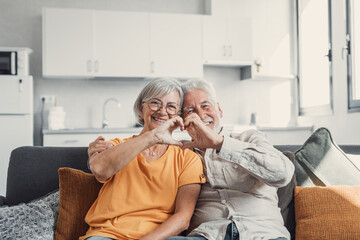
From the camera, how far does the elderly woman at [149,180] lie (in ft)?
5.07

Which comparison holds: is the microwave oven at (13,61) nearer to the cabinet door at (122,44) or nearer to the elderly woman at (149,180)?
the cabinet door at (122,44)

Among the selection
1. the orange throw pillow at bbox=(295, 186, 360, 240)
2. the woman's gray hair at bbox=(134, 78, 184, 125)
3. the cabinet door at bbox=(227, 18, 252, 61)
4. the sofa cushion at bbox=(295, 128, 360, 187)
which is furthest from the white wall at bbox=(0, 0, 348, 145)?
the woman's gray hair at bbox=(134, 78, 184, 125)

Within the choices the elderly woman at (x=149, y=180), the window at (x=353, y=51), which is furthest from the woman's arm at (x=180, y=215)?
the window at (x=353, y=51)

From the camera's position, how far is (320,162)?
190 centimetres

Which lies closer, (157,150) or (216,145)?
(216,145)

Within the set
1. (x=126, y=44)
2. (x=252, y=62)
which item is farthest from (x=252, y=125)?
(x=126, y=44)

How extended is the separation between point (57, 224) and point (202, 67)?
327 centimetres

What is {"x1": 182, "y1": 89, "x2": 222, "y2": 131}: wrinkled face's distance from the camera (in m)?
1.78

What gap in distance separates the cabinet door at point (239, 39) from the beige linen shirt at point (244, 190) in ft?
10.6

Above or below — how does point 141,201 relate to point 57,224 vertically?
above

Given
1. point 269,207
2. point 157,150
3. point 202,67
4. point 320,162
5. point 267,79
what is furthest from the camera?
point 267,79

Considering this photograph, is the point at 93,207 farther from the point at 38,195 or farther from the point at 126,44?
the point at 126,44

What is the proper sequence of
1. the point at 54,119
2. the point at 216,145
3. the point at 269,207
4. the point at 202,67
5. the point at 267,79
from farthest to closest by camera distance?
the point at 267,79, the point at 202,67, the point at 54,119, the point at 269,207, the point at 216,145

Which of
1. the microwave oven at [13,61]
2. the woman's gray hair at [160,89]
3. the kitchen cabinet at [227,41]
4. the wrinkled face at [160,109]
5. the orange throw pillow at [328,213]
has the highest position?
the kitchen cabinet at [227,41]
